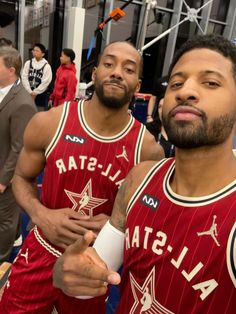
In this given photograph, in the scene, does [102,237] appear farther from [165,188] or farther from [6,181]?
[6,181]

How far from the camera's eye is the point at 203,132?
91 cm

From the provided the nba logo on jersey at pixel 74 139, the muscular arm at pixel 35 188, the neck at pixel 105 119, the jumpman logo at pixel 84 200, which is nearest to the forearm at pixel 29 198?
the muscular arm at pixel 35 188

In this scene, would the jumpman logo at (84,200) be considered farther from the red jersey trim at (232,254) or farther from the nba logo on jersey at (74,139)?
the red jersey trim at (232,254)

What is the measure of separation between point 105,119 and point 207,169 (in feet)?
2.32

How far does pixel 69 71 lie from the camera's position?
527 cm

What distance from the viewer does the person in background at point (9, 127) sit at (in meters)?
2.28

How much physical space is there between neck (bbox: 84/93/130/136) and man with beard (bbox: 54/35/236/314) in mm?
525

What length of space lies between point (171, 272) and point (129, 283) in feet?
0.68

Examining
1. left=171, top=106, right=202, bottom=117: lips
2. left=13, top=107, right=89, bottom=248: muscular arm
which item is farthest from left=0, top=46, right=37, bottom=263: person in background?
left=171, top=106, right=202, bottom=117: lips

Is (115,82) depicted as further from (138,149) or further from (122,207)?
(122,207)

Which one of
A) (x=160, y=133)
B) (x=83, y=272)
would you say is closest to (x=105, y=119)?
(x=83, y=272)

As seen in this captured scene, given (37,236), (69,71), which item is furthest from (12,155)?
(69,71)

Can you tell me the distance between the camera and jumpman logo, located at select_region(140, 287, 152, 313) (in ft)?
3.28

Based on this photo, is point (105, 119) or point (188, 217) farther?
point (105, 119)
